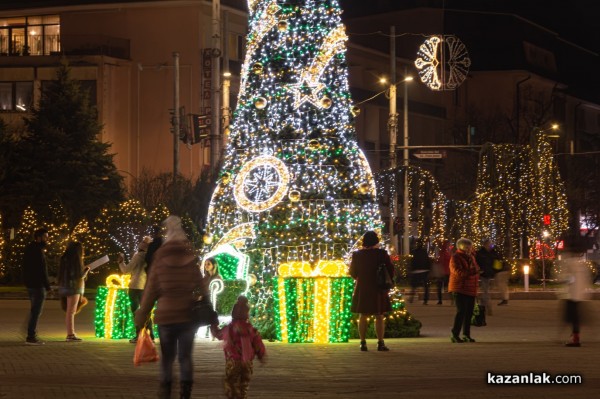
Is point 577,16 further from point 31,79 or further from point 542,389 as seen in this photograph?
point 542,389

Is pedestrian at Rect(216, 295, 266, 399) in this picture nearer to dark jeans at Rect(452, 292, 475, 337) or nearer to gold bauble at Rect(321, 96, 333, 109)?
dark jeans at Rect(452, 292, 475, 337)

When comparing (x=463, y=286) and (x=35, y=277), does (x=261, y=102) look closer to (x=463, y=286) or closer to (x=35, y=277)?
(x=463, y=286)

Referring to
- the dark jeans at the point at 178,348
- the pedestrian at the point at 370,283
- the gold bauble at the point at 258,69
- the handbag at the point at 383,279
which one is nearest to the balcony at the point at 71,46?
the gold bauble at the point at 258,69

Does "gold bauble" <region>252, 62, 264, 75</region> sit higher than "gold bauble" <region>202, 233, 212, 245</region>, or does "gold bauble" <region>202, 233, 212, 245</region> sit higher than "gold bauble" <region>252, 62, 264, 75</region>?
"gold bauble" <region>252, 62, 264, 75</region>

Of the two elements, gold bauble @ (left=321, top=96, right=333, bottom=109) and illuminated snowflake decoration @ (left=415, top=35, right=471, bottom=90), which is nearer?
gold bauble @ (left=321, top=96, right=333, bottom=109)

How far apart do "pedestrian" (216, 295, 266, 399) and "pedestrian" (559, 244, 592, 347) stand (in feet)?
27.0

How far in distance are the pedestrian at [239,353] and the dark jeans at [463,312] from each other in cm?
895

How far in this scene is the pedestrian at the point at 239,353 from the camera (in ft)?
43.6

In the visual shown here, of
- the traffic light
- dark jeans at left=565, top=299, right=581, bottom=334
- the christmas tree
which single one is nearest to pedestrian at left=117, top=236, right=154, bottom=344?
the christmas tree

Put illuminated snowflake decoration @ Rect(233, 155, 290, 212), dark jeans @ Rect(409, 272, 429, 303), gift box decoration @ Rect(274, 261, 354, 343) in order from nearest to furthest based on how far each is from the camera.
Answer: gift box decoration @ Rect(274, 261, 354, 343) → illuminated snowflake decoration @ Rect(233, 155, 290, 212) → dark jeans @ Rect(409, 272, 429, 303)

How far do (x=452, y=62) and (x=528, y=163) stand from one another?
473 cm

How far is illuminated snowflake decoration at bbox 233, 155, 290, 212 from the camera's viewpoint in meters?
22.7

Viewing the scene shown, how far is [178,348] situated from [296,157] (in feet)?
32.9

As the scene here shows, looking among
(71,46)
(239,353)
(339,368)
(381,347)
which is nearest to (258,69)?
(381,347)
